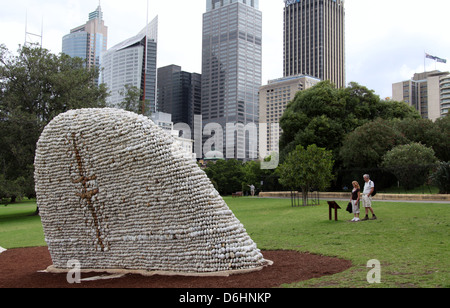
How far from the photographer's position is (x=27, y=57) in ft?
94.3

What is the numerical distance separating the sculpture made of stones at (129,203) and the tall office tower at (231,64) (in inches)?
2876

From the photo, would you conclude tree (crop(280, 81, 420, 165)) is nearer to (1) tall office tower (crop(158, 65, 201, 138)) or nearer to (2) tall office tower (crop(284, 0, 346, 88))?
(1) tall office tower (crop(158, 65, 201, 138))

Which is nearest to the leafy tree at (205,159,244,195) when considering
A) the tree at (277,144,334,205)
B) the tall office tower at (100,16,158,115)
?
the tree at (277,144,334,205)

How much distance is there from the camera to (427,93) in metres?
130

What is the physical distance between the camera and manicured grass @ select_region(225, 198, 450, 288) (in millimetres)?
5867

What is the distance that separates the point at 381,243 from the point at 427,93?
138978 mm

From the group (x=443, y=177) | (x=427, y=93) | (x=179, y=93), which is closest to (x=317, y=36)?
(x=427, y=93)

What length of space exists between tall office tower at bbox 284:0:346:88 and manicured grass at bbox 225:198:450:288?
581 ft

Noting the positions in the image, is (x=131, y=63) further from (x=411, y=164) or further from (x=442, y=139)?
(x=411, y=164)

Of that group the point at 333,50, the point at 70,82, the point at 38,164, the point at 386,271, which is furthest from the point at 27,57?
the point at 333,50

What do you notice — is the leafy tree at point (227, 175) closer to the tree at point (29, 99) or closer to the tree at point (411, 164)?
the tree at point (29, 99)

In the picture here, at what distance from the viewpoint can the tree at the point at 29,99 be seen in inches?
1027

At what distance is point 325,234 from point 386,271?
516 centimetres

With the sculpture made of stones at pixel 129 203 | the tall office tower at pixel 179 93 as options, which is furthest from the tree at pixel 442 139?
the tall office tower at pixel 179 93
